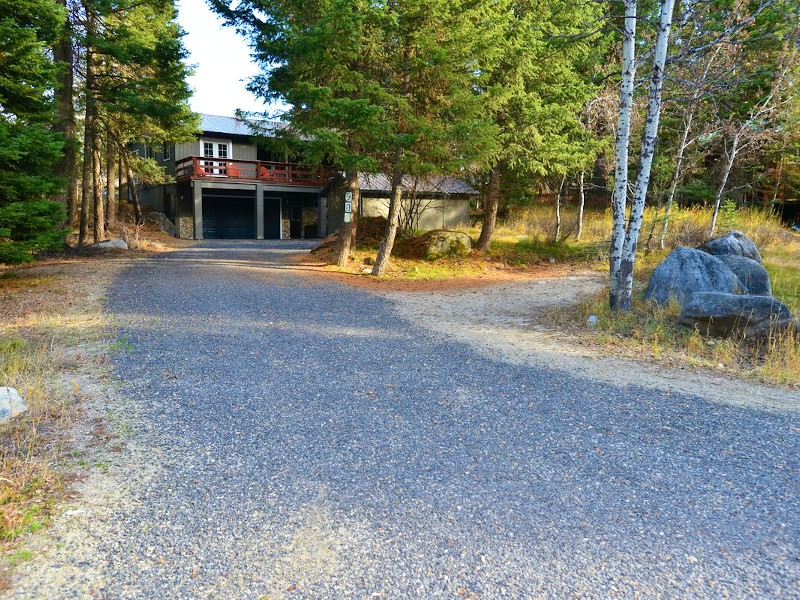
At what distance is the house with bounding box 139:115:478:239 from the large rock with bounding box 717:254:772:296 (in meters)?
13.5

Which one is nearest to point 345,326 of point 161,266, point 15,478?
point 15,478

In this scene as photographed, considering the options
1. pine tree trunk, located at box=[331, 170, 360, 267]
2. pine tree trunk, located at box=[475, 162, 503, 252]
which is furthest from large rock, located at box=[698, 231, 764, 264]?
pine tree trunk, located at box=[331, 170, 360, 267]

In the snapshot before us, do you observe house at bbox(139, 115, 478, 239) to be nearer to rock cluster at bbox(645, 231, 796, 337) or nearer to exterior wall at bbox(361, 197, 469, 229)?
exterior wall at bbox(361, 197, 469, 229)

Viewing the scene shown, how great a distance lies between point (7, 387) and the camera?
15.2 feet

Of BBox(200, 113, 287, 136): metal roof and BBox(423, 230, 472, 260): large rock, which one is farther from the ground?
BBox(200, 113, 287, 136): metal roof

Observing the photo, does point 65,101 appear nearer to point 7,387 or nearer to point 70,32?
point 70,32

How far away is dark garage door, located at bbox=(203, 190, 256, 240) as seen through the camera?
29562 millimetres

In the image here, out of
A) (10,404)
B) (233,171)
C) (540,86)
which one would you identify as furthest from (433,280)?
(233,171)

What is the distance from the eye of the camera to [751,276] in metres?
10.1

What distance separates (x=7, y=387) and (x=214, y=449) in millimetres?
2144

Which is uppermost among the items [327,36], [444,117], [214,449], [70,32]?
[70,32]

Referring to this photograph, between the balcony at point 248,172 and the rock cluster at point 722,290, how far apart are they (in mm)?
19003

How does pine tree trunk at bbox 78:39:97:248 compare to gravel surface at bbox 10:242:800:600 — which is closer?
gravel surface at bbox 10:242:800:600

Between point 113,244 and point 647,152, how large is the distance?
17.1 m
